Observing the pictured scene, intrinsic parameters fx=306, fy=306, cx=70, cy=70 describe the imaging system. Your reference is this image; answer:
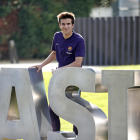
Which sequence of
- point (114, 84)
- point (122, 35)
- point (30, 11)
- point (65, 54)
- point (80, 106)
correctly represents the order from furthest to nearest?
point (30, 11), point (122, 35), point (65, 54), point (80, 106), point (114, 84)

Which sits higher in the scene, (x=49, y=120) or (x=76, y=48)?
(x=76, y=48)

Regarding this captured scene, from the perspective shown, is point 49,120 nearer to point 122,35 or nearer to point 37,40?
point 122,35

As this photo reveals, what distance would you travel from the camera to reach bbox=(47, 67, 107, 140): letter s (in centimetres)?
306

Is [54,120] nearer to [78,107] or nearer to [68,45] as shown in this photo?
[78,107]

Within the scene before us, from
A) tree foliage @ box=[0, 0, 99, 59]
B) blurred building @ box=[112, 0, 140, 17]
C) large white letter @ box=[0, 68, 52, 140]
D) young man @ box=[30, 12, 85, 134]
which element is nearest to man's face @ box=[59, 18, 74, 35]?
young man @ box=[30, 12, 85, 134]

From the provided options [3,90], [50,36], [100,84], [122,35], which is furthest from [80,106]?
[50,36]

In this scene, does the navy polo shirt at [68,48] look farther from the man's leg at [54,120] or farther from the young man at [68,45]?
the man's leg at [54,120]

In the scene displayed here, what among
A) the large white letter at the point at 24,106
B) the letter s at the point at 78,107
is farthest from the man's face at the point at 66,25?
the large white letter at the point at 24,106

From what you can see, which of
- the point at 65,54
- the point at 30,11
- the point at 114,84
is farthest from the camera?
the point at 30,11

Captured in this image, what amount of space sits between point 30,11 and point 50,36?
80.3 inches

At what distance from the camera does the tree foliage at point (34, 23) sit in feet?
64.5

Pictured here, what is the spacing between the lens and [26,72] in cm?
328

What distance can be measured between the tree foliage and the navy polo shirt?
16.4 metres

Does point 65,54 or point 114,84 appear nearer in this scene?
point 114,84
